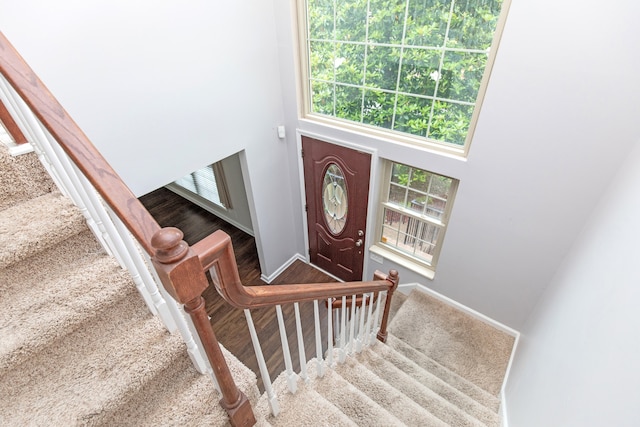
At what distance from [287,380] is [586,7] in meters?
2.46

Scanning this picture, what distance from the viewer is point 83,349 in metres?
1.16

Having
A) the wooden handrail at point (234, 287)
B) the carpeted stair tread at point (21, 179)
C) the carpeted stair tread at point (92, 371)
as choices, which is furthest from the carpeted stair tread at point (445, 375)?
the carpeted stair tread at point (21, 179)

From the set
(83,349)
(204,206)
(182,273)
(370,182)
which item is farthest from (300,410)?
(204,206)

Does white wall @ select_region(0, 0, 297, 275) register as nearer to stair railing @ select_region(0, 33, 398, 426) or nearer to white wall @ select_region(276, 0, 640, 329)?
white wall @ select_region(276, 0, 640, 329)

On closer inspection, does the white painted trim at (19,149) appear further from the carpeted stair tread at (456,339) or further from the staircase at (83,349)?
the carpeted stair tread at (456,339)

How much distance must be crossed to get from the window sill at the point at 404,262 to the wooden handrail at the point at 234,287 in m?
2.20

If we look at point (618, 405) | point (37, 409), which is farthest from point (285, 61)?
point (618, 405)

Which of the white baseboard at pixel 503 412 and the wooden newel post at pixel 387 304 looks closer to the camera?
the white baseboard at pixel 503 412

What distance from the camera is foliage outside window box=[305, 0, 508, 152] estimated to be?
2.29 meters

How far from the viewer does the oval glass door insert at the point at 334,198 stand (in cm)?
359

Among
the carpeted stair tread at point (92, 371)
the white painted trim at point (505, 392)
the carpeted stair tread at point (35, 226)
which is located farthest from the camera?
the white painted trim at point (505, 392)

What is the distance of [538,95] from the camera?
2059 mm

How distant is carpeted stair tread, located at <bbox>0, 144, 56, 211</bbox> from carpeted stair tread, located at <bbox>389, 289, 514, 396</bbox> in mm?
2935

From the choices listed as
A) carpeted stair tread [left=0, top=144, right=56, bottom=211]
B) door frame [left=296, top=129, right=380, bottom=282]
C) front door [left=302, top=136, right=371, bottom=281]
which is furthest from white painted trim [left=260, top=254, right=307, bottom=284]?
carpeted stair tread [left=0, top=144, right=56, bottom=211]
